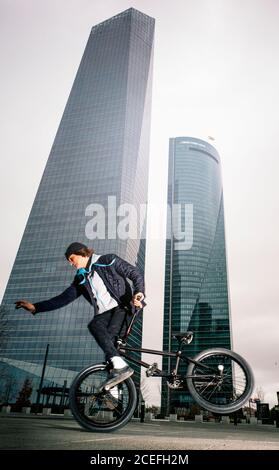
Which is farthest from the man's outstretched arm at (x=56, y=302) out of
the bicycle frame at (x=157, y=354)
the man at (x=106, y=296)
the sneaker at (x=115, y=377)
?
the sneaker at (x=115, y=377)

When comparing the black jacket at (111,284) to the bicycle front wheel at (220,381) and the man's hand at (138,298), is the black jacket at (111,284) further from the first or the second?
the bicycle front wheel at (220,381)

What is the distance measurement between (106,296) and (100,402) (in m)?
1.26

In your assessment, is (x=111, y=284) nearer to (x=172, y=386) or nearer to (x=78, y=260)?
(x=78, y=260)

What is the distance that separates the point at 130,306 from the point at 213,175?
135m

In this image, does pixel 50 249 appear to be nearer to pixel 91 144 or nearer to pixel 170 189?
pixel 91 144

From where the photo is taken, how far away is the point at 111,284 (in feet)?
14.5

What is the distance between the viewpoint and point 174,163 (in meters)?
134

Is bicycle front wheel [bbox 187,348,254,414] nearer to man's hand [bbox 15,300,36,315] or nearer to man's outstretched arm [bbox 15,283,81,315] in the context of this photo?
man's outstretched arm [bbox 15,283,81,315]

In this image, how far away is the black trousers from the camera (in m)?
4.09

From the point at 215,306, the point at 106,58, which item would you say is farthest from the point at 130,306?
the point at 106,58

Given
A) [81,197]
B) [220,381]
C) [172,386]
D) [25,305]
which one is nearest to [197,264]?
[81,197]

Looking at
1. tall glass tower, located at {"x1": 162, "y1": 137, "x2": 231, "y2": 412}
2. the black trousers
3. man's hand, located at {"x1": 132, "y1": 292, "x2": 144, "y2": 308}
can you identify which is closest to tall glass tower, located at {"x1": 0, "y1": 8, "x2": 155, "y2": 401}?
tall glass tower, located at {"x1": 162, "y1": 137, "x2": 231, "y2": 412}

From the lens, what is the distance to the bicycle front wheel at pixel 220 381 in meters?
4.32

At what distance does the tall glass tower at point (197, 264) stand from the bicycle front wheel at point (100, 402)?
89526 mm
